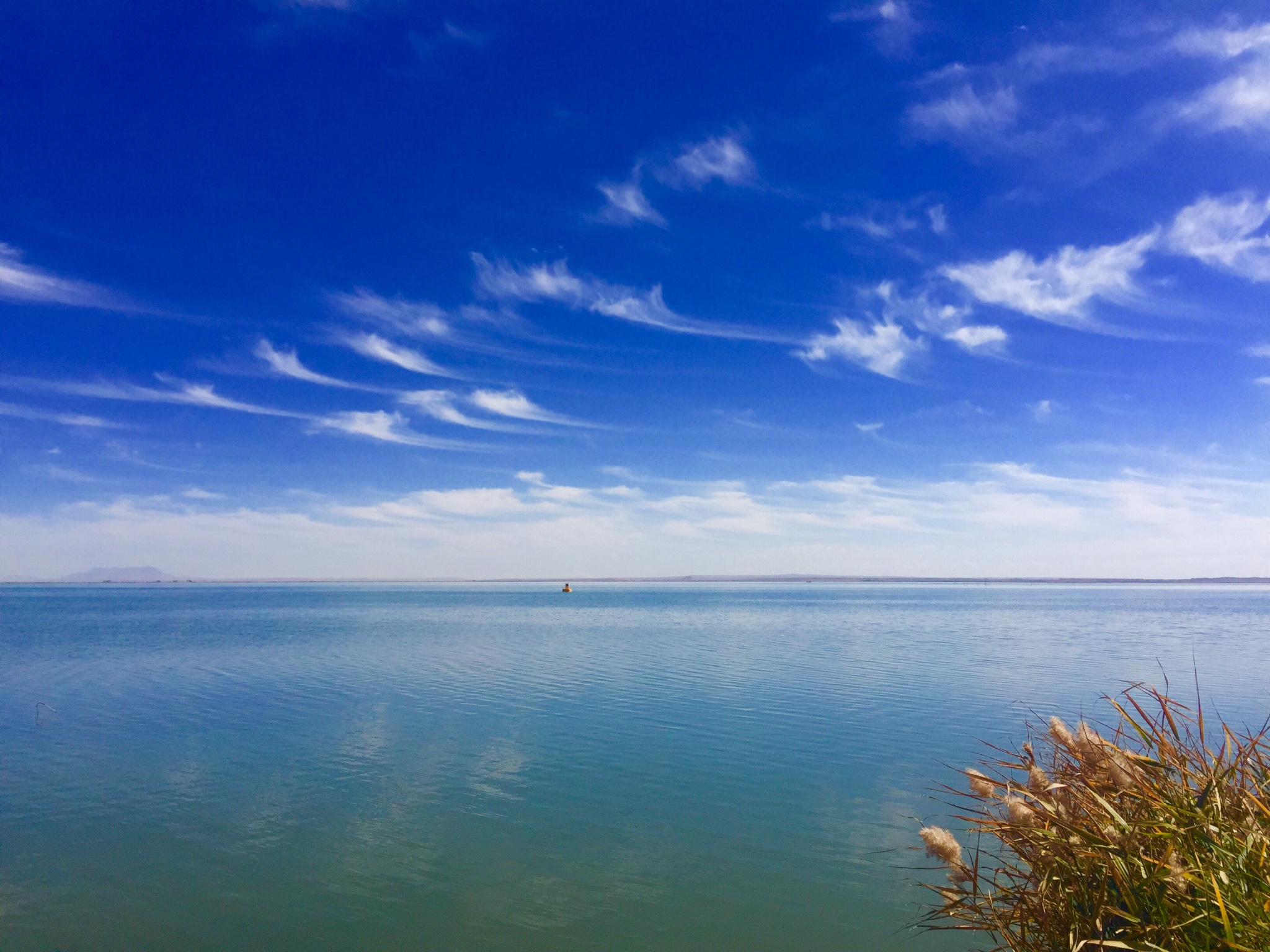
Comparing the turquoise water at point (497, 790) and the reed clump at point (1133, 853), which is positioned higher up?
the reed clump at point (1133, 853)

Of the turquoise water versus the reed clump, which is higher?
the reed clump

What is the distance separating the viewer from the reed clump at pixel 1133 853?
446 centimetres

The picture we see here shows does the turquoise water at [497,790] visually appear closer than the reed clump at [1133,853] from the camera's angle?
No

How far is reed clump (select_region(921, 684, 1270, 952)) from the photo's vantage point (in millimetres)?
→ 4465

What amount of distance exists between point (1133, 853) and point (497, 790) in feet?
46.6

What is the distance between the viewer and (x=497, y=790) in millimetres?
16516

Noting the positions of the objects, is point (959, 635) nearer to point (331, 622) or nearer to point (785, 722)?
point (785, 722)

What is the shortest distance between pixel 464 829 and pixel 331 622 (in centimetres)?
6067

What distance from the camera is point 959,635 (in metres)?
53.3

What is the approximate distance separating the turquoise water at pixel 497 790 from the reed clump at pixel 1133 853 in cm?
569

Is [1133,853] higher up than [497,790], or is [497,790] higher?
[1133,853]

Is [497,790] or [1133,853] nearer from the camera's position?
[1133,853]

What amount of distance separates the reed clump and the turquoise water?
18.7 ft

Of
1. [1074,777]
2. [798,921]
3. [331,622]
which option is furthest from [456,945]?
[331,622]
